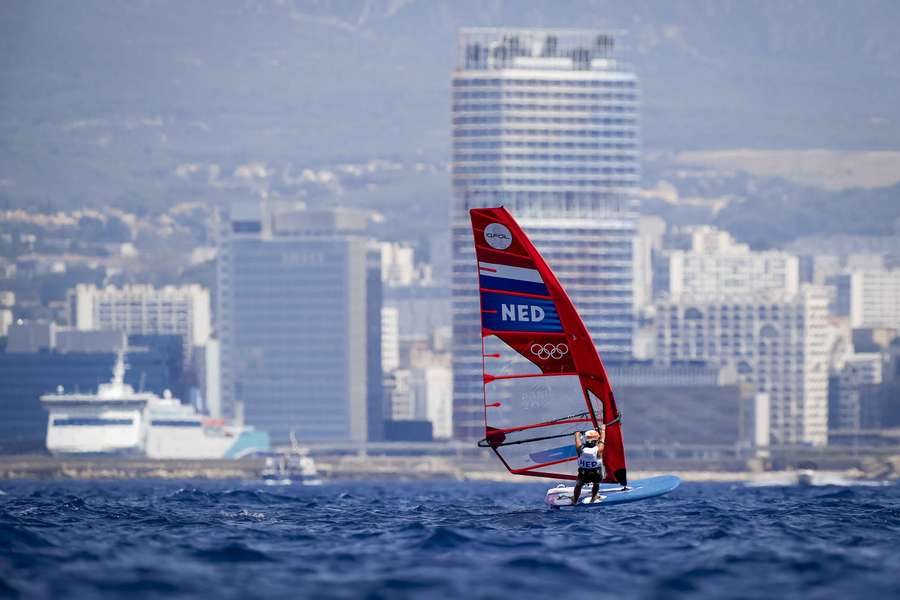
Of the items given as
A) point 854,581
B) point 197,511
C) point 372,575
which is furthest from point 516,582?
point 197,511

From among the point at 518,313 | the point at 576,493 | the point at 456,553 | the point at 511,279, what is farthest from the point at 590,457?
the point at 456,553

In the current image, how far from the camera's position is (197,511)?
5084 cm

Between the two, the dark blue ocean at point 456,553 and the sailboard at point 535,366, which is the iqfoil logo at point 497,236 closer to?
the sailboard at point 535,366

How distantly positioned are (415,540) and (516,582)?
22.4 ft

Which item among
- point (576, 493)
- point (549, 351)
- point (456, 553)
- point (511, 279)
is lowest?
point (456, 553)

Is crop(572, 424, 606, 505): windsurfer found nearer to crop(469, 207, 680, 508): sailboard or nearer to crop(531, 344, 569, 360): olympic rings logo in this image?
crop(469, 207, 680, 508): sailboard

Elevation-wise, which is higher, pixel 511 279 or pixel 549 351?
pixel 511 279

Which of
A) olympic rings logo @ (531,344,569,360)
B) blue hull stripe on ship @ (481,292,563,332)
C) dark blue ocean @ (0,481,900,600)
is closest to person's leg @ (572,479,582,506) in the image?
dark blue ocean @ (0,481,900,600)

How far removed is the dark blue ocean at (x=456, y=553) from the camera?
108ft

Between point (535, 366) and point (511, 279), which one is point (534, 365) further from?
point (511, 279)

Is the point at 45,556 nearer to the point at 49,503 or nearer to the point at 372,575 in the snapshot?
the point at 372,575

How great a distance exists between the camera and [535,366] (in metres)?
44.8

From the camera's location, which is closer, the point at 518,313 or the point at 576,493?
the point at 518,313

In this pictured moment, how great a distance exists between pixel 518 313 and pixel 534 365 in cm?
117
